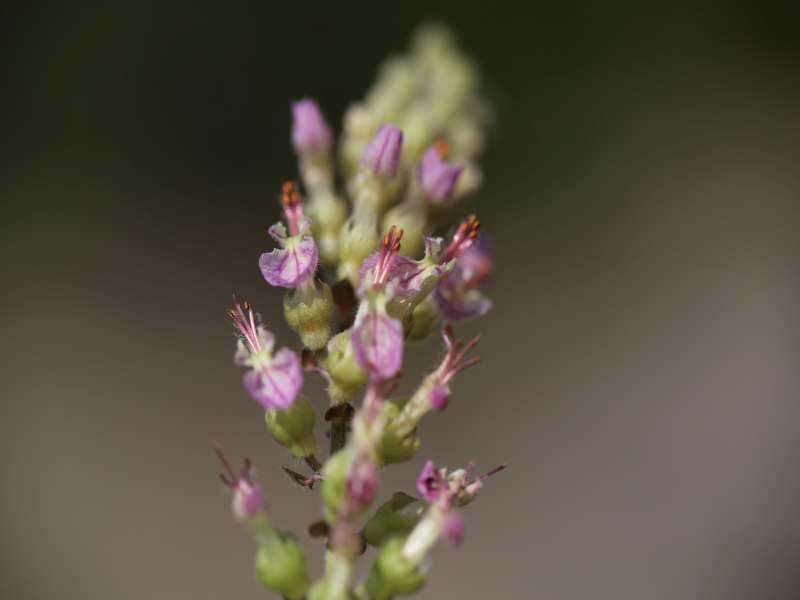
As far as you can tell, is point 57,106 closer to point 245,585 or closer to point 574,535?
point 245,585

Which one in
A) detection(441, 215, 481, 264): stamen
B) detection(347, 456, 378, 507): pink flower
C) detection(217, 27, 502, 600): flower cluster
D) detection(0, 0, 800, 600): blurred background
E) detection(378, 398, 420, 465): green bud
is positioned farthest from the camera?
detection(0, 0, 800, 600): blurred background

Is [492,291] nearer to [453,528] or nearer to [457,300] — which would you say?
[457,300]

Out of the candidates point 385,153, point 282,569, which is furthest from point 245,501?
point 385,153

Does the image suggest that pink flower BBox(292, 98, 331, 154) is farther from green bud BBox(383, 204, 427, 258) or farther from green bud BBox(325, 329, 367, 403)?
green bud BBox(325, 329, 367, 403)

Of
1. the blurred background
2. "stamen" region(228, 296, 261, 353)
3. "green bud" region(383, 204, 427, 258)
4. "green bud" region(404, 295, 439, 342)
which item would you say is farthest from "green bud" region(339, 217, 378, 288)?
the blurred background

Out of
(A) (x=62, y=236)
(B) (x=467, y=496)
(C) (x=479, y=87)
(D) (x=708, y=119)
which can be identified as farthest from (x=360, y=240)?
(D) (x=708, y=119)
